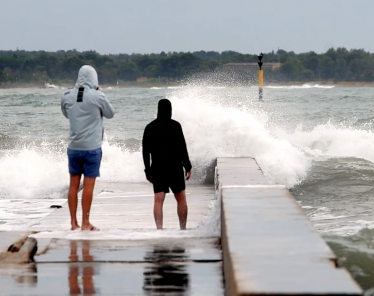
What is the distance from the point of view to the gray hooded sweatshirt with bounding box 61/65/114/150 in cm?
659

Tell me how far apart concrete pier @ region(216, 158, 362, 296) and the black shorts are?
91 cm

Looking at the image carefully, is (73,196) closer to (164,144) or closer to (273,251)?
(164,144)

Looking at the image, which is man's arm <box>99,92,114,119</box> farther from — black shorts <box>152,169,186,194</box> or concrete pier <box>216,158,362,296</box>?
concrete pier <box>216,158,362,296</box>

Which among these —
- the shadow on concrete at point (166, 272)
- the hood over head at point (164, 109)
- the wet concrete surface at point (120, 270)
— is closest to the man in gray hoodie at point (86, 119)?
the hood over head at point (164, 109)

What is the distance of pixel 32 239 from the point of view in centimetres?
563

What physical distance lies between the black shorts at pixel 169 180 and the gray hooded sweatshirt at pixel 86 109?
77 cm

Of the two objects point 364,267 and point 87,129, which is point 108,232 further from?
point 364,267

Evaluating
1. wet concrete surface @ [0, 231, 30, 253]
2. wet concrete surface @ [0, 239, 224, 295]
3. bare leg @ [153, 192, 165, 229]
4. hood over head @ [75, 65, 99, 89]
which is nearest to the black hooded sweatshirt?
bare leg @ [153, 192, 165, 229]

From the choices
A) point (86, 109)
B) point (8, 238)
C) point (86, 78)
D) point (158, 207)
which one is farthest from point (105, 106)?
point (8, 238)

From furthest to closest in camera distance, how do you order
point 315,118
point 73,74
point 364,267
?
point 73,74 → point 315,118 → point 364,267

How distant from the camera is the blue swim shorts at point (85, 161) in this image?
668 centimetres

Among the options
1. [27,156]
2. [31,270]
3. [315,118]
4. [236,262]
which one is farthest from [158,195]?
[315,118]

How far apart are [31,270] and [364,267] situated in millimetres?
3234

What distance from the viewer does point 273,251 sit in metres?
4.10
